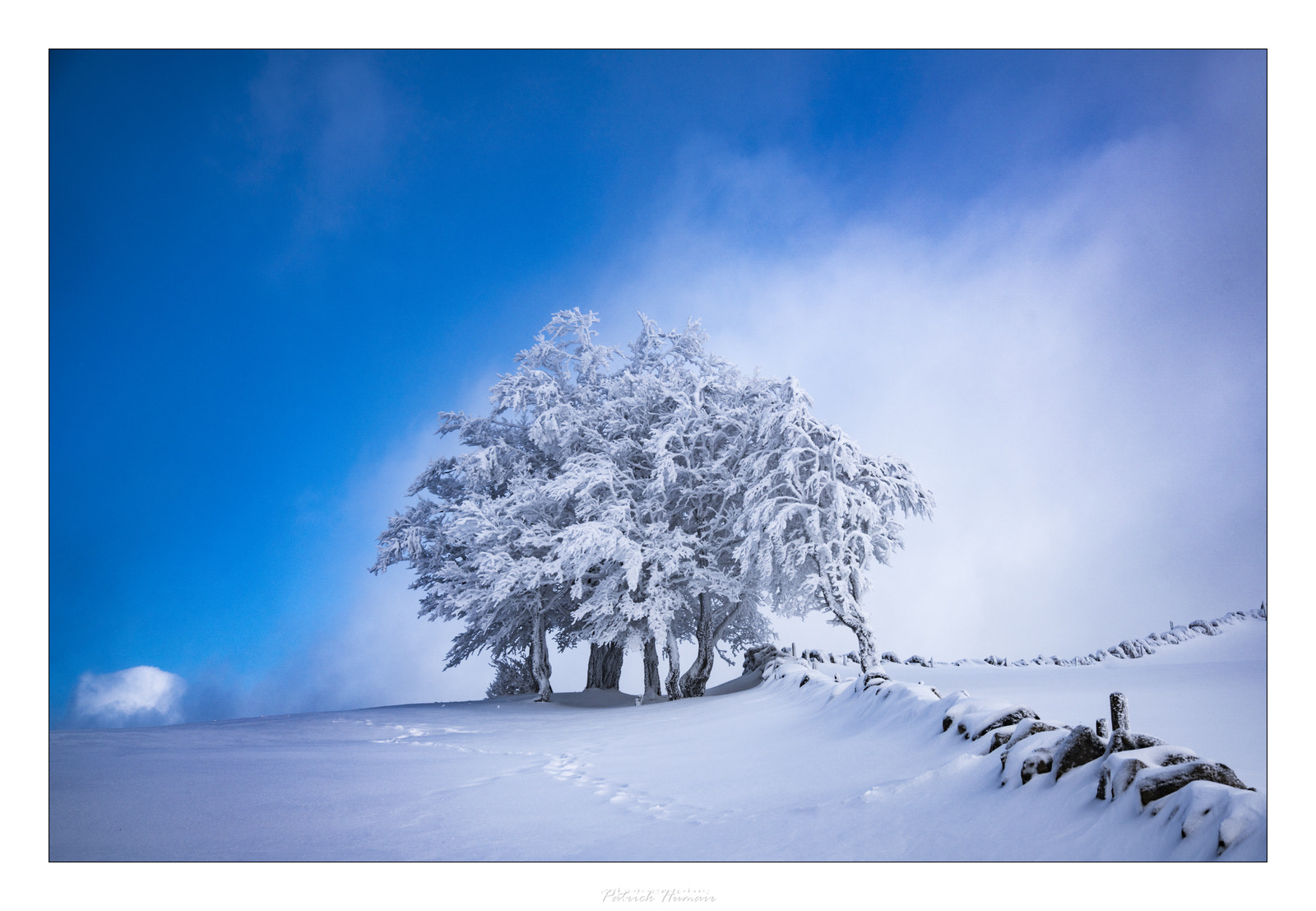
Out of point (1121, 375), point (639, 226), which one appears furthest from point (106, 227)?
point (1121, 375)

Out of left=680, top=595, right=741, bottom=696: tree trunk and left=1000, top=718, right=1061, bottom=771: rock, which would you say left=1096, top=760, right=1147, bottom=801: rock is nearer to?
left=1000, top=718, right=1061, bottom=771: rock

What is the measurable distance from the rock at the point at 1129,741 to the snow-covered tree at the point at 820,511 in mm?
7402

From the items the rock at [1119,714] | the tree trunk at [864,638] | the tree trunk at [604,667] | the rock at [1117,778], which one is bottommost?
the tree trunk at [604,667]

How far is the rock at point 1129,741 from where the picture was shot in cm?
317

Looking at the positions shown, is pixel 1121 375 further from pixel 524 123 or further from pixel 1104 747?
pixel 524 123

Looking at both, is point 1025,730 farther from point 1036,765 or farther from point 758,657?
point 758,657

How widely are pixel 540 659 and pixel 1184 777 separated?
11581mm

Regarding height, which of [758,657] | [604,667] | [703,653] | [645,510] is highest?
[645,510]

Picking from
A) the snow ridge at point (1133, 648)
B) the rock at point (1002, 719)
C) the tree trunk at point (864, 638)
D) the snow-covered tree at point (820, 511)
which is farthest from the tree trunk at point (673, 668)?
the rock at point (1002, 719)

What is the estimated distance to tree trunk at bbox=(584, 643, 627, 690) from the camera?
49.6 feet

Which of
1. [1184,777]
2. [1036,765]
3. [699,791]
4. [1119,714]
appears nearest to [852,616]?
[699,791]

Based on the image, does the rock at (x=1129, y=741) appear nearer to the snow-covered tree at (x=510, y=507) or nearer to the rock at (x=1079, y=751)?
the rock at (x=1079, y=751)

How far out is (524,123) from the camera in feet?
27.5

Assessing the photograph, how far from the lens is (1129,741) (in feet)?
10.4
